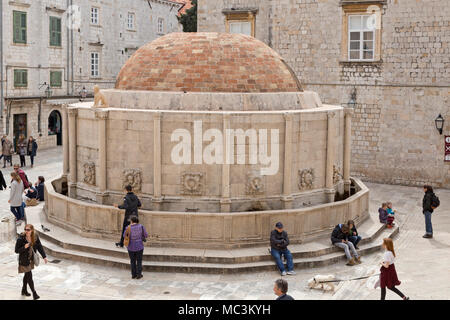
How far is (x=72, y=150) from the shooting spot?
16.5 meters

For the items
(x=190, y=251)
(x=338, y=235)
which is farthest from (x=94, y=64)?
(x=338, y=235)

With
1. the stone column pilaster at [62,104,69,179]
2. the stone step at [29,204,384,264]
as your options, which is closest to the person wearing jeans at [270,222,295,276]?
the stone step at [29,204,384,264]

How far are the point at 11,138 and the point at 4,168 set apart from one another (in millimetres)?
5663

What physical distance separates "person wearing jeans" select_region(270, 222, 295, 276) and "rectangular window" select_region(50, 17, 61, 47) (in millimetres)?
28374

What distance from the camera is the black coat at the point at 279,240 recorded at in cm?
1328

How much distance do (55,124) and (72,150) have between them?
2433 cm

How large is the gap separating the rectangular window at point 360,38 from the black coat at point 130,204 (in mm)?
15749

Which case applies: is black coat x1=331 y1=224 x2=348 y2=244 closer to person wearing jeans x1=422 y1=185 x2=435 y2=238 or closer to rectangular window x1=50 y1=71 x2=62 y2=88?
person wearing jeans x1=422 y1=185 x2=435 y2=238

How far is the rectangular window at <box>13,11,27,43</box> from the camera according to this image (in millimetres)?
33478

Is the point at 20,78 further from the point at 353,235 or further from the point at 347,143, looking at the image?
the point at 353,235

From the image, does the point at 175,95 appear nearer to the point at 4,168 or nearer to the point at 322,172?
A: the point at 322,172

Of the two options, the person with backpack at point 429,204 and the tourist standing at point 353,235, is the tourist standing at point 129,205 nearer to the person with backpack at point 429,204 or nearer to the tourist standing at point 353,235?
the tourist standing at point 353,235

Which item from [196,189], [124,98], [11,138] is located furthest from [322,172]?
[11,138]

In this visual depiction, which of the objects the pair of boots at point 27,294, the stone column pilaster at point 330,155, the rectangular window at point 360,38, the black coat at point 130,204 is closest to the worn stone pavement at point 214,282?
the pair of boots at point 27,294
